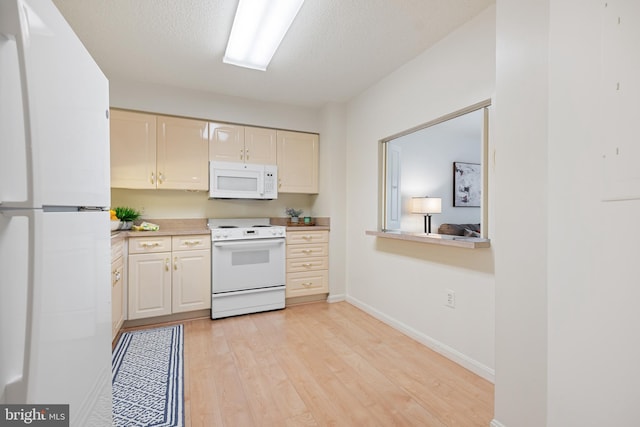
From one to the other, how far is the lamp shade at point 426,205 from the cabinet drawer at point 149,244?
8.04 ft

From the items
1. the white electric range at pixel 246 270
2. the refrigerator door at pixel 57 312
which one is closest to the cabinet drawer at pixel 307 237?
the white electric range at pixel 246 270

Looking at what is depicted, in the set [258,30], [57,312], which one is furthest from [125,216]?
[57,312]

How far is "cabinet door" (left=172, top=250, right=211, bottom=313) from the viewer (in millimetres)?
2930

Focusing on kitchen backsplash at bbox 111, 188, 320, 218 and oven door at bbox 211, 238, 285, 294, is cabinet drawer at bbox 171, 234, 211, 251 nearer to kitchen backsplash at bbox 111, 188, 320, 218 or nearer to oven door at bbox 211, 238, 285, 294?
oven door at bbox 211, 238, 285, 294

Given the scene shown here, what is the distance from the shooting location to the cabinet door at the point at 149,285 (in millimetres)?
2750

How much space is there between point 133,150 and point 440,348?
11.4 ft

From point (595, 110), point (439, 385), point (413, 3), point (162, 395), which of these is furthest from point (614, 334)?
point (162, 395)

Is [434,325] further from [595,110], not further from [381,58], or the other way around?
[381,58]

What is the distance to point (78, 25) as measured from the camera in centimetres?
211

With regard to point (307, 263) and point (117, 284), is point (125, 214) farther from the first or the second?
point (307, 263)

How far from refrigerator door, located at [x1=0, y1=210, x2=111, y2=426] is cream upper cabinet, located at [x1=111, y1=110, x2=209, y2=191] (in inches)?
90.4

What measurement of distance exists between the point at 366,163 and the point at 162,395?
2.73 m

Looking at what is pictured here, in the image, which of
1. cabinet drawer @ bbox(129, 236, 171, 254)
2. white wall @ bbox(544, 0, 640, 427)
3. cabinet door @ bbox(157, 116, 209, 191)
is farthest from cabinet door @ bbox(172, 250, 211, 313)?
white wall @ bbox(544, 0, 640, 427)

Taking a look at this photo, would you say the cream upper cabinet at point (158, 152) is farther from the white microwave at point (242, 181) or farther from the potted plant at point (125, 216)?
the potted plant at point (125, 216)
